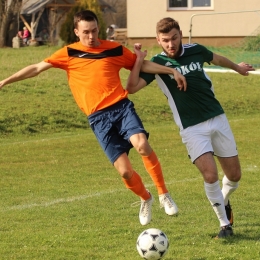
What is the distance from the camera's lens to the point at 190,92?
7.13 m

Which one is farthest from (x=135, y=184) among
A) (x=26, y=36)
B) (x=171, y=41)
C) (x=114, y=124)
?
(x=26, y=36)

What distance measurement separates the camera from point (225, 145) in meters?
7.18

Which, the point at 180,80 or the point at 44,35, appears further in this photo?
the point at 44,35

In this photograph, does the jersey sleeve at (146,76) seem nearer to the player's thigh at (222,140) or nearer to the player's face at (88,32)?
the player's face at (88,32)

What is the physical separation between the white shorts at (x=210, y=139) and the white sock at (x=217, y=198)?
319mm

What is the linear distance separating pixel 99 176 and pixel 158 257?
5416 mm

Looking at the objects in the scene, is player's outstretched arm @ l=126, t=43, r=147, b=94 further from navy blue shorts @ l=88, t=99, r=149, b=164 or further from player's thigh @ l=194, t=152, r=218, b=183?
player's thigh @ l=194, t=152, r=218, b=183

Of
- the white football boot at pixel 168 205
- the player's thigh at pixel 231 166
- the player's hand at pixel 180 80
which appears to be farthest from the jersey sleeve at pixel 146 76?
the white football boot at pixel 168 205

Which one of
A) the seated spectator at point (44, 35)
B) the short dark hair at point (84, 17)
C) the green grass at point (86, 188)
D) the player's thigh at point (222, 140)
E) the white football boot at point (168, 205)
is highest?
the short dark hair at point (84, 17)

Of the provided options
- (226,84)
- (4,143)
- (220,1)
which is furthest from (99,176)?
(220,1)

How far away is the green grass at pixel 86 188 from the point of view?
6902 millimetres

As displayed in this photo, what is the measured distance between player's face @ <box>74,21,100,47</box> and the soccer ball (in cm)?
220

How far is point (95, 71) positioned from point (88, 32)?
42 cm

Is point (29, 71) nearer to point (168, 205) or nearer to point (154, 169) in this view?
point (154, 169)
